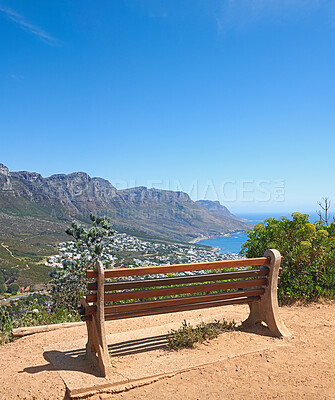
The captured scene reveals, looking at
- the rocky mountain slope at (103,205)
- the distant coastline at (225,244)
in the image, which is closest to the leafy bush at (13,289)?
the rocky mountain slope at (103,205)

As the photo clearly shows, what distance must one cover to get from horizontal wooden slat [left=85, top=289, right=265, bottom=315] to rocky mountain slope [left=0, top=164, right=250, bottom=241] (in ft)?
109

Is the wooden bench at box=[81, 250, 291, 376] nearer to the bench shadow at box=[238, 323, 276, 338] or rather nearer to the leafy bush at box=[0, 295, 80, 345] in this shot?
the bench shadow at box=[238, 323, 276, 338]

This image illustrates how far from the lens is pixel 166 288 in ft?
12.9

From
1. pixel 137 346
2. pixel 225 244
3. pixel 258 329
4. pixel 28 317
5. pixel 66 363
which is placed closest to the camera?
pixel 66 363

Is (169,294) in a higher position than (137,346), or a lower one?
higher

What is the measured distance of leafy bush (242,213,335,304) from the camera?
252 inches

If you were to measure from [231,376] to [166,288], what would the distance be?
44.7 inches

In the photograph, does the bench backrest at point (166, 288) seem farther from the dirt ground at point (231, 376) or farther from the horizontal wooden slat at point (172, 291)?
the dirt ground at point (231, 376)

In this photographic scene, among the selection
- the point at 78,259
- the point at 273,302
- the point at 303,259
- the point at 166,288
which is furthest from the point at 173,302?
the point at 78,259

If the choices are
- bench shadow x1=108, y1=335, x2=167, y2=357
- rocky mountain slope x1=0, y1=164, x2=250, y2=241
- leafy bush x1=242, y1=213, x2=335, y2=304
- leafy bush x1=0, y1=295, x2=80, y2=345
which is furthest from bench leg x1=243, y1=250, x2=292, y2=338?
rocky mountain slope x1=0, y1=164, x2=250, y2=241

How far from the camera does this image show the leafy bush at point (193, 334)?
417 centimetres

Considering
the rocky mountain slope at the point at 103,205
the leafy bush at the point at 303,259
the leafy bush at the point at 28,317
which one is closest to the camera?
the leafy bush at the point at 28,317

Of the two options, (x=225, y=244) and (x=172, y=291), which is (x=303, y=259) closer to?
(x=172, y=291)

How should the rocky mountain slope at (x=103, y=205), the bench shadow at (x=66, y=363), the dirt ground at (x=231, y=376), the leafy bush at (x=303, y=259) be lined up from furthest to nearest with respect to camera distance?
the rocky mountain slope at (x=103, y=205) → the leafy bush at (x=303, y=259) → the bench shadow at (x=66, y=363) → the dirt ground at (x=231, y=376)
